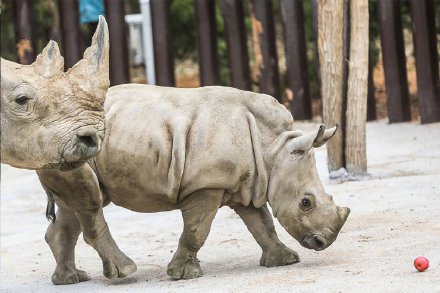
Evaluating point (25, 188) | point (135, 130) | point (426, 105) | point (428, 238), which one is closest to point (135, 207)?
point (135, 130)

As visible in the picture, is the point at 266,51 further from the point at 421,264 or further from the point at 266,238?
the point at 421,264

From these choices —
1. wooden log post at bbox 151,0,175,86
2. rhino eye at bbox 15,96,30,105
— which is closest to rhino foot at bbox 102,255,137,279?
rhino eye at bbox 15,96,30,105

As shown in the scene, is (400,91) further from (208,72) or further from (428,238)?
(428,238)

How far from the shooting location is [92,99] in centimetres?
620

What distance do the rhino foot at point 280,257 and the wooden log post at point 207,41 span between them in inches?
248

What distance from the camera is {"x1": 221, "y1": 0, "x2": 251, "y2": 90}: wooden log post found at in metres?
13.1

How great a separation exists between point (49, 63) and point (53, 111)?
0.25 meters

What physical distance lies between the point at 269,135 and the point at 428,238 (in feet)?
3.86

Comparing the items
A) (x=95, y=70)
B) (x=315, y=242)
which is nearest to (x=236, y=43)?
(x=315, y=242)

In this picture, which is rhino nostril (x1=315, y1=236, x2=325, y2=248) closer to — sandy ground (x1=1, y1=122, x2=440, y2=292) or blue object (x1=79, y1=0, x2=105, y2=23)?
sandy ground (x1=1, y1=122, x2=440, y2=292)

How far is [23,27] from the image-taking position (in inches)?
528

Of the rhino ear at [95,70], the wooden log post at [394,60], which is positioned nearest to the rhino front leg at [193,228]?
the rhino ear at [95,70]

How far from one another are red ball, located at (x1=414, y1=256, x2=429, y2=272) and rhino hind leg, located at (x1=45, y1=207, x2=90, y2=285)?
223 centimetres

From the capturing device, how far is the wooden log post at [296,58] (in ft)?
42.7
